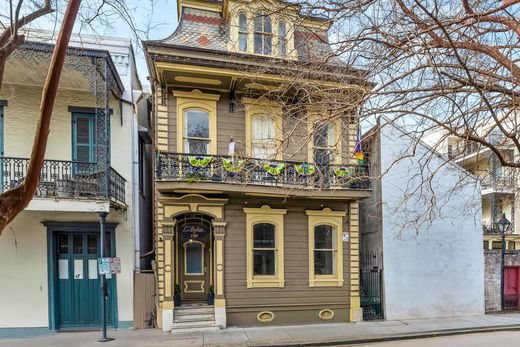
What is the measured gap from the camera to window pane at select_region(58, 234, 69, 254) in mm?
11094

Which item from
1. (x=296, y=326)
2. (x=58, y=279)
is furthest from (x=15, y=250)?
(x=296, y=326)

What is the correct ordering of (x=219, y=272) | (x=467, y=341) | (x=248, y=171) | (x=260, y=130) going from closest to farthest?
(x=467, y=341) < (x=248, y=171) < (x=219, y=272) < (x=260, y=130)

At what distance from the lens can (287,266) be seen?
12.0 m

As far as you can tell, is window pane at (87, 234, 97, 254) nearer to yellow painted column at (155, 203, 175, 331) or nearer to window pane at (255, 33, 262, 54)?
yellow painted column at (155, 203, 175, 331)

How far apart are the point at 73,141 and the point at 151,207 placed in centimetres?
429

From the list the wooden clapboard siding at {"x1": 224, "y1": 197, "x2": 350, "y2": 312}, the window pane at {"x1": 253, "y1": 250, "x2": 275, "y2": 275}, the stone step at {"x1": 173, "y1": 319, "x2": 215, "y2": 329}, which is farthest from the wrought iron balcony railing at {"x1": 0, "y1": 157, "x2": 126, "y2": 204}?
the window pane at {"x1": 253, "y1": 250, "x2": 275, "y2": 275}

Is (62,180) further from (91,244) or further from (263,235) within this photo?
(263,235)

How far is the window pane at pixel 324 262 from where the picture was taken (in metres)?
12.4

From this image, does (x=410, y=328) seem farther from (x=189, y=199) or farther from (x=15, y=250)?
(x=15, y=250)

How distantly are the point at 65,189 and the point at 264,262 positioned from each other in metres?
6.40

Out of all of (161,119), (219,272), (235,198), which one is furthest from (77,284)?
(161,119)

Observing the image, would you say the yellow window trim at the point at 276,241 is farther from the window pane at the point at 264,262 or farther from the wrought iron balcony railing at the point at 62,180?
the wrought iron balcony railing at the point at 62,180

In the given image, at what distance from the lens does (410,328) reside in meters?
11.2

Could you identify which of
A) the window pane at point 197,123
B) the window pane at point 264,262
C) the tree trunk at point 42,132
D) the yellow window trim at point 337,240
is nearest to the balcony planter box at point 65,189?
the window pane at point 197,123
